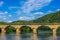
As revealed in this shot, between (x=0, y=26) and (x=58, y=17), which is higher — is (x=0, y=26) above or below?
below

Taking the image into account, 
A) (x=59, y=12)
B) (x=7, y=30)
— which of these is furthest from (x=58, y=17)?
(x=7, y=30)

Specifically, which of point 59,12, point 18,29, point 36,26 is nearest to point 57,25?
point 36,26

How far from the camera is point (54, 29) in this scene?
9819 centimetres

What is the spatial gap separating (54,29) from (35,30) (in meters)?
8.45

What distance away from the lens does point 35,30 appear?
101688 millimetres

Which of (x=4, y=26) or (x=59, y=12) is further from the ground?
(x=59, y=12)

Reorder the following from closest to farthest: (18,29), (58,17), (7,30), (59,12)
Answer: (18,29), (7,30), (58,17), (59,12)

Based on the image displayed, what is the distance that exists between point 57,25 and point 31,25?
11.7 metres

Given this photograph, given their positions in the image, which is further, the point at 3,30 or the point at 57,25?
the point at 3,30

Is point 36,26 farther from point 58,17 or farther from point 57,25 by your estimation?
point 58,17

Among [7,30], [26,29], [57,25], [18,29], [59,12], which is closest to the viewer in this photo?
[57,25]

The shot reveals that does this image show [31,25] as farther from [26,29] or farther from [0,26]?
[26,29]

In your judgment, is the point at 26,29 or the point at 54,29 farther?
the point at 26,29

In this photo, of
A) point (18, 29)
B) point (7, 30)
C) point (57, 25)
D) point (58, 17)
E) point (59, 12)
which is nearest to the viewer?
point (57, 25)
